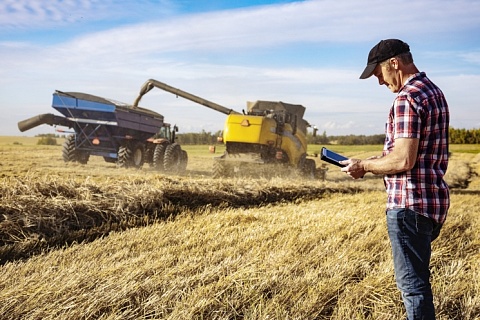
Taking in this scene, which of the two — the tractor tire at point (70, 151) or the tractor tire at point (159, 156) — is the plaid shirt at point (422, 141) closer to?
the tractor tire at point (159, 156)

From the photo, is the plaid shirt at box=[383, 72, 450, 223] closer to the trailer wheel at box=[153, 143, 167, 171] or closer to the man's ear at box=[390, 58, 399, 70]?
the man's ear at box=[390, 58, 399, 70]

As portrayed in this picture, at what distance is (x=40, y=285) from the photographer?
138 inches

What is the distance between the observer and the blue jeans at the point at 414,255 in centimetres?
273

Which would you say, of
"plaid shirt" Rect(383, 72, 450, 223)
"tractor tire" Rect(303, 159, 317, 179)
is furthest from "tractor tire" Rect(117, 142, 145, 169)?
"plaid shirt" Rect(383, 72, 450, 223)

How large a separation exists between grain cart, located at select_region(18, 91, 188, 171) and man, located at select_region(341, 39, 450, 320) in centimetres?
1428

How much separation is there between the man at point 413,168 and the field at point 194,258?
30.1 inches

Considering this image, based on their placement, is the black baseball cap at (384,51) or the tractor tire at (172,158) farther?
the tractor tire at (172,158)

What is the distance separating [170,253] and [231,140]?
8810mm

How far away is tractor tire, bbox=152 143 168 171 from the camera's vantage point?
17.3 m

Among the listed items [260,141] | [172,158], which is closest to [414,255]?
[260,141]

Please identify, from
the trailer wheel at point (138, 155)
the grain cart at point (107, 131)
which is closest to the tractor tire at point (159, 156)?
the grain cart at point (107, 131)

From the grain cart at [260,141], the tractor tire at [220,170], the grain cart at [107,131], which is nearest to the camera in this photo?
the grain cart at [260,141]

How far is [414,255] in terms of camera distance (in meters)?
2.75

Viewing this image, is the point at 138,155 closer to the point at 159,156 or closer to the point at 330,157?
the point at 159,156
